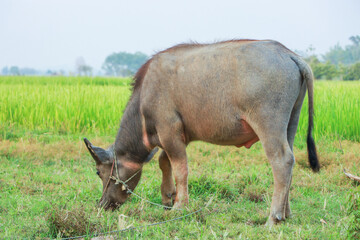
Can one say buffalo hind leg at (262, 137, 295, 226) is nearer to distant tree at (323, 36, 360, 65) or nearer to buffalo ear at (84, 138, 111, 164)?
buffalo ear at (84, 138, 111, 164)

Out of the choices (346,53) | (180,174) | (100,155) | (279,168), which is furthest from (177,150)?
(346,53)

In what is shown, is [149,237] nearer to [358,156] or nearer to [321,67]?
[358,156]

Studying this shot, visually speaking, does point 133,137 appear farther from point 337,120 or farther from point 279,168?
point 337,120

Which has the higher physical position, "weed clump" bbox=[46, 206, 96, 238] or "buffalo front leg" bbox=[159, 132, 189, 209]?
"buffalo front leg" bbox=[159, 132, 189, 209]

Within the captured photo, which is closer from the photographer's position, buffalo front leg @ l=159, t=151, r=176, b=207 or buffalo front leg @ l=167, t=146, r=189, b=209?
buffalo front leg @ l=167, t=146, r=189, b=209

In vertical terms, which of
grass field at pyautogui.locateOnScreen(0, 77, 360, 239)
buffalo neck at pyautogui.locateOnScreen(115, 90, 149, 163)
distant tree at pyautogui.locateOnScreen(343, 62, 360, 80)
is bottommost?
grass field at pyautogui.locateOnScreen(0, 77, 360, 239)

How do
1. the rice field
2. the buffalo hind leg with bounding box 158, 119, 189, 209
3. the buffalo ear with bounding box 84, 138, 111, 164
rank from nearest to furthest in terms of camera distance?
the buffalo hind leg with bounding box 158, 119, 189, 209 < the buffalo ear with bounding box 84, 138, 111, 164 < the rice field

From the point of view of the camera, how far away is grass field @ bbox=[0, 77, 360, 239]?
11.6 ft

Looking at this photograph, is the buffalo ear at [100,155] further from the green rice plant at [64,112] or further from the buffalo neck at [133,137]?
the green rice plant at [64,112]

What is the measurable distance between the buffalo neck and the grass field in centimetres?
49

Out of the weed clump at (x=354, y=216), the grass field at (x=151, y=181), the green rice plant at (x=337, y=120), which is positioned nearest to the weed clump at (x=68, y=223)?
the grass field at (x=151, y=181)

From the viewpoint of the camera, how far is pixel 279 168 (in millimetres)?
3621

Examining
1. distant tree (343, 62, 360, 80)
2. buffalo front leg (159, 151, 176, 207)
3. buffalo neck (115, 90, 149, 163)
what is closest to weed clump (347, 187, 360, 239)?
buffalo front leg (159, 151, 176, 207)

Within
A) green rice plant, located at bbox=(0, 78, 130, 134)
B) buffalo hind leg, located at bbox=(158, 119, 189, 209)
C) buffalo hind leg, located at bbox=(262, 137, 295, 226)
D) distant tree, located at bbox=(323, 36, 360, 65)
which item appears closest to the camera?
buffalo hind leg, located at bbox=(262, 137, 295, 226)
